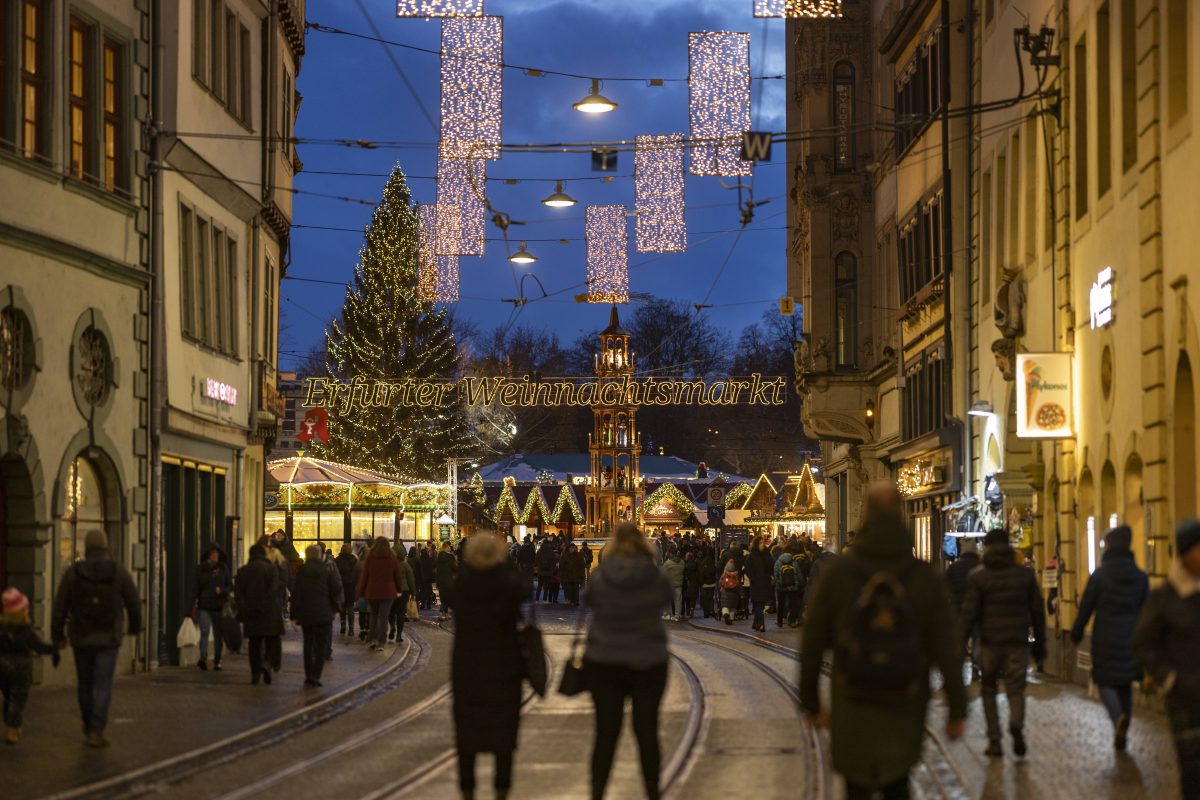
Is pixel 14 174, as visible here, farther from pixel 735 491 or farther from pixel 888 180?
pixel 735 491

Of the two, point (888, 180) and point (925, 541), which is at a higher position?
point (888, 180)

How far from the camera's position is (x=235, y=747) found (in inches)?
696

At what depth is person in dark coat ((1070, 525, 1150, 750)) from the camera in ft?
52.5

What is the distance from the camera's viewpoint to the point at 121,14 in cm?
2672

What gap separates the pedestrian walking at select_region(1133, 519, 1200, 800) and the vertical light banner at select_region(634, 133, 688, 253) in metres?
23.5

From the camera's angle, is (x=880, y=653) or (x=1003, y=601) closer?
(x=880, y=653)

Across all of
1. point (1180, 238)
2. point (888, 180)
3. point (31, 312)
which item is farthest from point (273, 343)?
point (1180, 238)

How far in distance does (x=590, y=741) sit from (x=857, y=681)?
33.0ft

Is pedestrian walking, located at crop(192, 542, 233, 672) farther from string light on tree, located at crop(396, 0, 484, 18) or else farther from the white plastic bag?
string light on tree, located at crop(396, 0, 484, 18)

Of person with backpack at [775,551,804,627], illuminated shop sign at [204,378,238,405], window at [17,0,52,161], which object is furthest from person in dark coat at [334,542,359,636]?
window at [17,0,52,161]

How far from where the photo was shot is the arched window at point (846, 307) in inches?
2031

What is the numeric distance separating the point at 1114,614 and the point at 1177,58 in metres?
7.07

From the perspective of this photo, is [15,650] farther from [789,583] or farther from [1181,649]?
[789,583]

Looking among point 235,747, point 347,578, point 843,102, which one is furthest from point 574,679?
point 843,102
